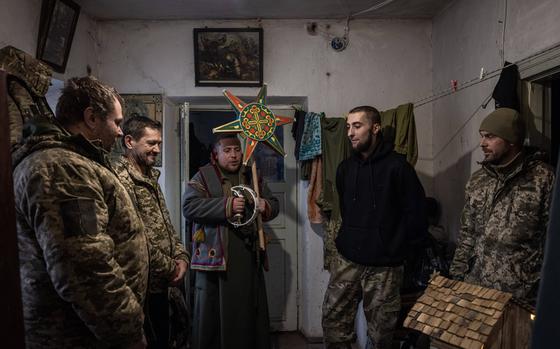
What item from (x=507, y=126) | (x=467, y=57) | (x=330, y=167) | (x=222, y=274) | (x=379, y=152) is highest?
(x=467, y=57)

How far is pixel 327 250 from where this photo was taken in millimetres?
3316

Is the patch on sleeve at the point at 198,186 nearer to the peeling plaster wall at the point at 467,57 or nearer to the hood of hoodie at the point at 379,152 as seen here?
the hood of hoodie at the point at 379,152

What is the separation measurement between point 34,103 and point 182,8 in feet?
7.20

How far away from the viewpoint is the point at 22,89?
1355 mm

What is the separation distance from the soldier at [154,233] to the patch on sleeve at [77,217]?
0.68 meters

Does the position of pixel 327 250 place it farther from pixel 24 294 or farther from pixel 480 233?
pixel 24 294

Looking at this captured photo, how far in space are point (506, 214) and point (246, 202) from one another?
1602 mm

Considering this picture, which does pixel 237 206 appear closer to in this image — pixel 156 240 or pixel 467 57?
pixel 156 240

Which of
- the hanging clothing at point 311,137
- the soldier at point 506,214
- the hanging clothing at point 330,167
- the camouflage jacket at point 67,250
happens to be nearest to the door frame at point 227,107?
the hanging clothing at point 311,137

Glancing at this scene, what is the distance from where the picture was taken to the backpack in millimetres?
1327

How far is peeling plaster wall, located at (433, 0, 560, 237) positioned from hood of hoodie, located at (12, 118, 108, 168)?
2.24 m

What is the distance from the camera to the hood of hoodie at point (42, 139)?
130 centimetres

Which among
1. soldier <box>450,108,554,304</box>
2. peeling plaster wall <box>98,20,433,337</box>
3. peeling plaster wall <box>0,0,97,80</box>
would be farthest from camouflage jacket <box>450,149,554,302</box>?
peeling plaster wall <box>0,0,97,80</box>

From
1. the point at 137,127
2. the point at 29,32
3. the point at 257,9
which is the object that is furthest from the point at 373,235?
the point at 29,32
